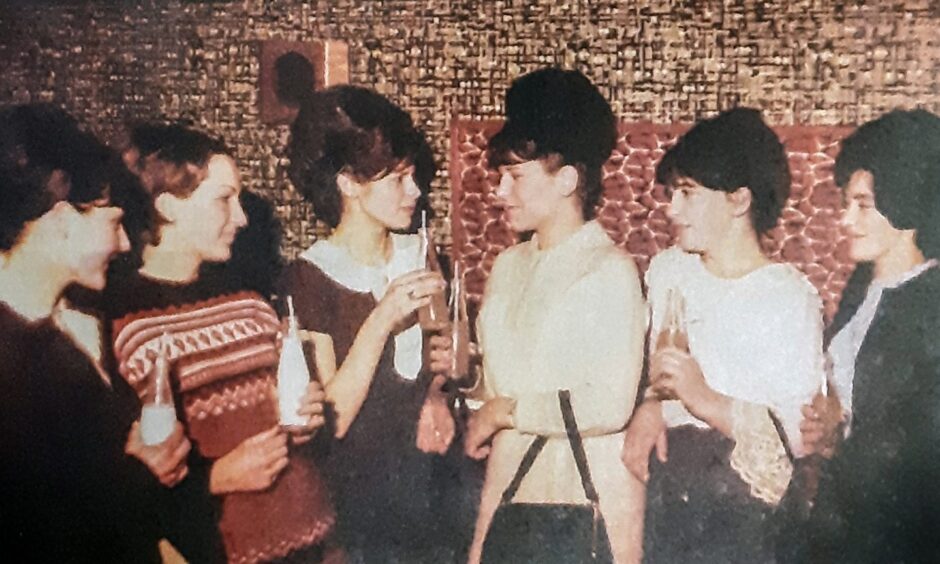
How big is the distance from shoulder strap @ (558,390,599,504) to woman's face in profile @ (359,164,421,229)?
371 mm

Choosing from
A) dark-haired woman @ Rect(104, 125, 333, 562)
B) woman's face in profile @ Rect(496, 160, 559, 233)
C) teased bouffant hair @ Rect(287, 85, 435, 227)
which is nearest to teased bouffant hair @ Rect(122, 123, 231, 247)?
dark-haired woman @ Rect(104, 125, 333, 562)

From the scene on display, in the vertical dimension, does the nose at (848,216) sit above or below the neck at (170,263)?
above

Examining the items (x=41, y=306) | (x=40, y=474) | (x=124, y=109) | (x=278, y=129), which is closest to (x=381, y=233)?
(x=278, y=129)

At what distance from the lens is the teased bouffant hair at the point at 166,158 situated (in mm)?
1511

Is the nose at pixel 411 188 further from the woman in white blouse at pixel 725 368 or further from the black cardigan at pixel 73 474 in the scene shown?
the black cardigan at pixel 73 474

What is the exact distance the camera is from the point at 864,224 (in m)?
1.45

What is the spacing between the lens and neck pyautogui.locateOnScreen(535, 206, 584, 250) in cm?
149

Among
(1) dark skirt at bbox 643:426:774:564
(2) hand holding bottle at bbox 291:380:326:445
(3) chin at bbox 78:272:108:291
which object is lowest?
(1) dark skirt at bbox 643:426:774:564

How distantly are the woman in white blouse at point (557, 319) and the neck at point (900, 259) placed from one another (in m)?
0.38

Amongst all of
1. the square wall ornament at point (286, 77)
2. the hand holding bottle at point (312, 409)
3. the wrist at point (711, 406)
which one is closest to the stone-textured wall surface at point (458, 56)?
the square wall ornament at point (286, 77)

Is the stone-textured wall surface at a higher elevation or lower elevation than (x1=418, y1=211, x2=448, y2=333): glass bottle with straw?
higher

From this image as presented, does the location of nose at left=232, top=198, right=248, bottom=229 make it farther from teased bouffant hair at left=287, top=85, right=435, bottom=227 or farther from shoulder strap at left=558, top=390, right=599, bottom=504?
shoulder strap at left=558, top=390, right=599, bottom=504

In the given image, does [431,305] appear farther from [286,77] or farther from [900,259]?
[900,259]

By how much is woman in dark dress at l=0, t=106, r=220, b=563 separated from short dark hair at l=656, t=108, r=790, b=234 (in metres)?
0.91
